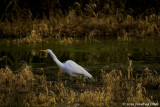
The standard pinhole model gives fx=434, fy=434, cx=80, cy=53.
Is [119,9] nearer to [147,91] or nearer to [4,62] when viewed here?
[4,62]

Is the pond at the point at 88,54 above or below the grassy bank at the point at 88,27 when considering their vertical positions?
below

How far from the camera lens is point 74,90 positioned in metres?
7.84

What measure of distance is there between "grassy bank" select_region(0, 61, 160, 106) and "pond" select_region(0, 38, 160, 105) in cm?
79

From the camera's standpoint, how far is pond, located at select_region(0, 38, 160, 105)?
33.8 ft

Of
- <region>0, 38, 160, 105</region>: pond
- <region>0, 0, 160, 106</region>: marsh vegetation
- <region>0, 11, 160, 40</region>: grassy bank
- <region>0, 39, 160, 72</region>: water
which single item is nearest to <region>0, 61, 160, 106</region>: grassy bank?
<region>0, 0, 160, 106</region>: marsh vegetation

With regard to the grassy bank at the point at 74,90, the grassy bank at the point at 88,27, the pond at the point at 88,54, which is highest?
the grassy bank at the point at 88,27

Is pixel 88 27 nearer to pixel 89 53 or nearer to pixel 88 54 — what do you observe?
pixel 89 53

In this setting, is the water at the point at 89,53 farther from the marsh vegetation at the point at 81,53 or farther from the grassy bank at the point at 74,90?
the grassy bank at the point at 74,90

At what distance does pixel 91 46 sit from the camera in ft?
45.4

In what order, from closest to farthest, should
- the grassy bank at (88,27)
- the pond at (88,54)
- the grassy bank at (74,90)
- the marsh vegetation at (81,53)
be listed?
the grassy bank at (74,90) → the marsh vegetation at (81,53) → the pond at (88,54) → the grassy bank at (88,27)

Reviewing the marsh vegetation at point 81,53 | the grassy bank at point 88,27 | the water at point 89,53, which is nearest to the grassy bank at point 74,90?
the marsh vegetation at point 81,53

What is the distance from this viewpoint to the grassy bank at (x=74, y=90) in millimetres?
6816

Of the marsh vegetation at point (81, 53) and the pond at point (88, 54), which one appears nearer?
the marsh vegetation at point (81, 53)

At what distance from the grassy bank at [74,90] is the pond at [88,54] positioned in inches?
30.9
